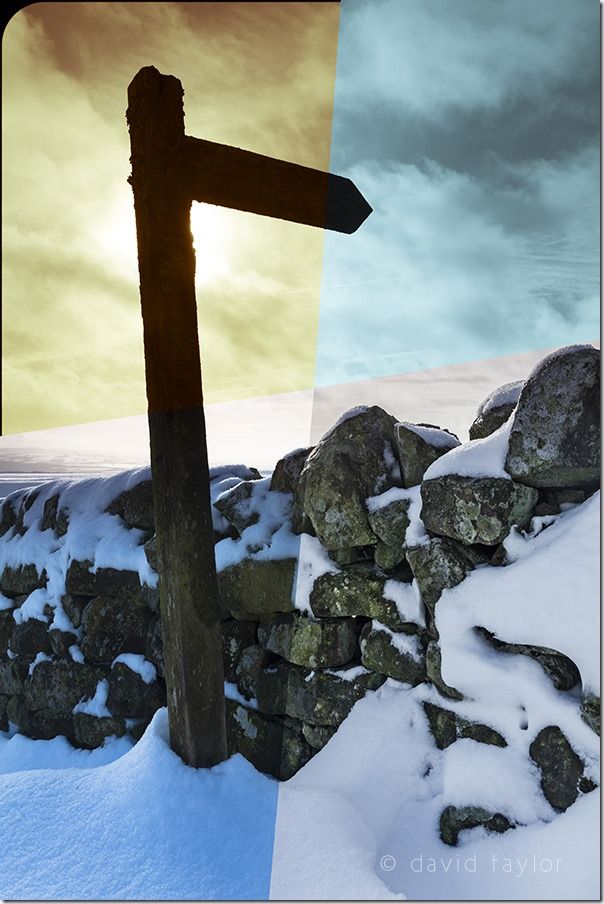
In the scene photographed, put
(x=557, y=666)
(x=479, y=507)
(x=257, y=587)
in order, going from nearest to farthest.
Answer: (x=557, y=666) → (x=479, y=507) → (x=257, y=587)

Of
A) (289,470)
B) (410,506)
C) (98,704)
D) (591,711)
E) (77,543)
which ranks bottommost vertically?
(98,704)

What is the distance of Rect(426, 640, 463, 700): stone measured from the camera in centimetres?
264

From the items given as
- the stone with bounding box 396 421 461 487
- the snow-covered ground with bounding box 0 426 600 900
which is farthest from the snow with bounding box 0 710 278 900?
the stone with bounding box 396 421 461 487

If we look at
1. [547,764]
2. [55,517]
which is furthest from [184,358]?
[55,517]

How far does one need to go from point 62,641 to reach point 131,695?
0.79 metres

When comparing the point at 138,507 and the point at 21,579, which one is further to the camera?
the point at 21,579

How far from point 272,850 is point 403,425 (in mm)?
1934

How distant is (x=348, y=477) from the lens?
3.15 metres

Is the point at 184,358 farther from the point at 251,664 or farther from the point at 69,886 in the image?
the point at 69,886

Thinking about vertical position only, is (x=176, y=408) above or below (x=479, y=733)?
above

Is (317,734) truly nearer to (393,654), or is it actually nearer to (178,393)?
(393,654)

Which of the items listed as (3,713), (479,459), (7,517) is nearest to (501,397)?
(479,459)

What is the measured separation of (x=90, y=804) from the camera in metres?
2.52

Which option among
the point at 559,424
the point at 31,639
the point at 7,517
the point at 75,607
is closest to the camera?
the point at 559,424
